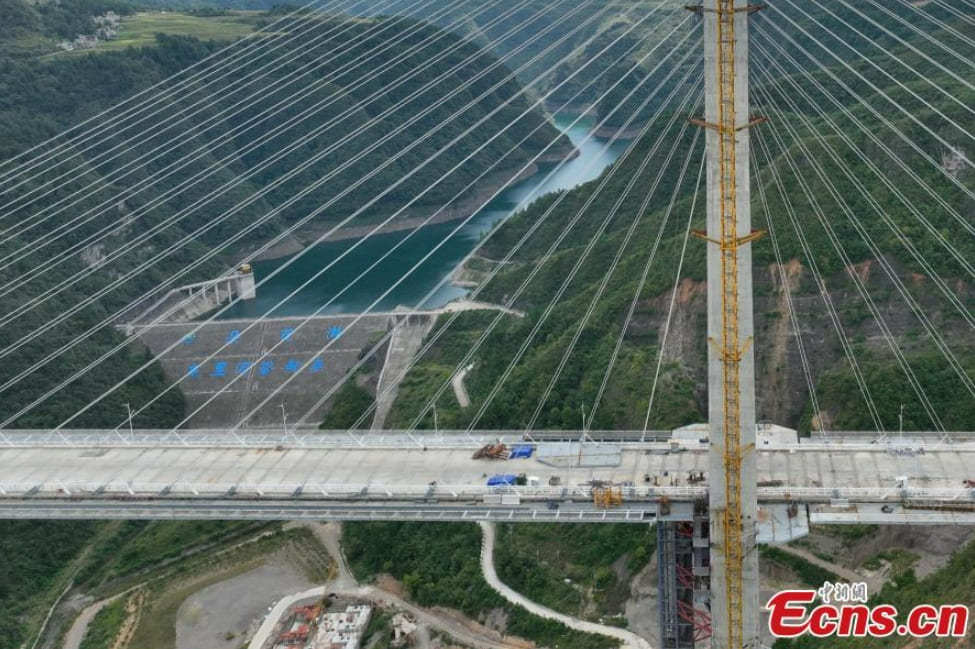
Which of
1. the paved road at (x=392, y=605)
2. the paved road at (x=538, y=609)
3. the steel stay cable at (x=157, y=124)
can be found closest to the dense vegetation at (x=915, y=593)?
the paved road at (x=538, y=609)

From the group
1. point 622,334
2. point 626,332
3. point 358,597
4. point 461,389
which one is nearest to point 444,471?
point 358,597

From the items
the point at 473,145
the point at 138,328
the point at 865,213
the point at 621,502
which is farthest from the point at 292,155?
the point at 621,502

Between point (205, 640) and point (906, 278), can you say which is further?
point (906, 278)

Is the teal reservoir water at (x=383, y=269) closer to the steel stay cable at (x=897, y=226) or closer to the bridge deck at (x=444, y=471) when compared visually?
the steel stay cable at (x=897, y=226)

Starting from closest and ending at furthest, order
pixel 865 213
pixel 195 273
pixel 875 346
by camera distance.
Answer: pixel 875 346 < pixel 865 213 < pixel 195 273

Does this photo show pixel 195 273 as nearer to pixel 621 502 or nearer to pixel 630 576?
pixel 630 576

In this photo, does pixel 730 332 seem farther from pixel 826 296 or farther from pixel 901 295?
pixel 901 295
